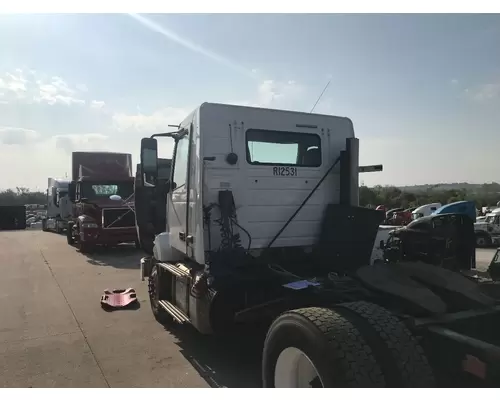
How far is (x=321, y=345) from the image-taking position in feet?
7.80

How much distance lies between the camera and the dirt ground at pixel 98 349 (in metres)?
4.18

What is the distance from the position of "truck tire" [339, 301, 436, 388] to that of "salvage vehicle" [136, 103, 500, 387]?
0.01 meters

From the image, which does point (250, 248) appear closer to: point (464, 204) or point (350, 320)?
point (350, 320)

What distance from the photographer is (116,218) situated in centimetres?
1502

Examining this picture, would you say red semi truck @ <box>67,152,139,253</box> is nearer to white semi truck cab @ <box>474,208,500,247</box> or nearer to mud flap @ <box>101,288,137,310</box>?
mud flap @ <box>101,288,137,310</box>

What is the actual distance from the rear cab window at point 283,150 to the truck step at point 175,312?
1835 millimetres

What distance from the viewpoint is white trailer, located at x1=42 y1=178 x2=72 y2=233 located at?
2352cm

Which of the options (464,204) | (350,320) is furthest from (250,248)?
(464,204)

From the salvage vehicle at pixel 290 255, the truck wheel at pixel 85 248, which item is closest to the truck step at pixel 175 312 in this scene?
the salvage vehicle at pixel 290 255

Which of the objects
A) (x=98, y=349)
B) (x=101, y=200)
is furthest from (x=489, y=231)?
(x=98, y=349)

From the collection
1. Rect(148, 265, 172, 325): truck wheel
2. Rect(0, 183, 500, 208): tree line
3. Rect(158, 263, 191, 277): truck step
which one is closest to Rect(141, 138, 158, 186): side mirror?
Rect(158, 263, 191, 277): truck step

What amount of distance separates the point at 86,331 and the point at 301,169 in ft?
11.8

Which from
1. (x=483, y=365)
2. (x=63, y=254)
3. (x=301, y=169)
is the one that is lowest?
(x=63, y=254)

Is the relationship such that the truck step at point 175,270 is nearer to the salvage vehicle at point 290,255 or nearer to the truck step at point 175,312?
the salvage vehicle at point 290,255
